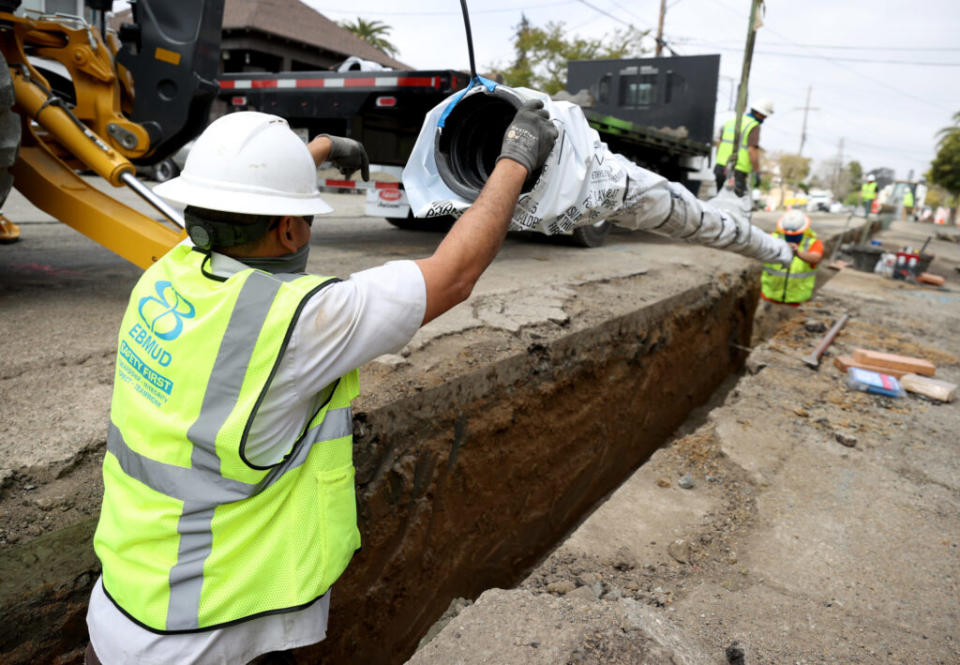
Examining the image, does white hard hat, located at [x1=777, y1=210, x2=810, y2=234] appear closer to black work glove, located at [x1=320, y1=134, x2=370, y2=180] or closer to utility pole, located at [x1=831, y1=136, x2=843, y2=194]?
black work glove, located at [x1=320, y1=134, x2=370, y2=180]

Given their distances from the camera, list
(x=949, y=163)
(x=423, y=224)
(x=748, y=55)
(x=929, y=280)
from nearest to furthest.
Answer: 1. (x=748, y=55)
2. (x=423, y=224)
3. (x=929, y=280)
4. (x=949, y=163)

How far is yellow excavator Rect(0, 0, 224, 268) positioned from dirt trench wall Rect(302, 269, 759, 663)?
1.76 m

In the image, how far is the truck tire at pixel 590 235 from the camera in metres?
7.23

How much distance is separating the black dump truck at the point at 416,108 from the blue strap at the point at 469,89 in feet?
11.9

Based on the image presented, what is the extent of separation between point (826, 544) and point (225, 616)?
241cm

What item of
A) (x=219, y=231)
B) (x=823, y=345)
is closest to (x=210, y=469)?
(x=219, y=231)

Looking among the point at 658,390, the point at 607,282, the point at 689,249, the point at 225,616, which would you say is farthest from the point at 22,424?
the point at 689,249

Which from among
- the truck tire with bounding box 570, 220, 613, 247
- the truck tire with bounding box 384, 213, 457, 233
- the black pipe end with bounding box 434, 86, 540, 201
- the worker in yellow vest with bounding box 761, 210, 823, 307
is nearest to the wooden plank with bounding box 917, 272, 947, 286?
the worker in yellow vest with bounding box 761, 210, 823, 307

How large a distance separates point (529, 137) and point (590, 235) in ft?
19.1

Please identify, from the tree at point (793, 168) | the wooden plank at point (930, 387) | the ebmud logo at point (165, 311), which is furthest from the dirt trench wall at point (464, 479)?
the tree at point (793, 168)

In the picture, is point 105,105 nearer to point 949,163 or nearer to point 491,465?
point 491,465

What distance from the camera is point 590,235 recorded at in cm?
735

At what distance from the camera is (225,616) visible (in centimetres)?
137

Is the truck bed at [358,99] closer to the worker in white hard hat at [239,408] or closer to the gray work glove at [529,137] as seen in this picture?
the gray work glove at [529,137]
